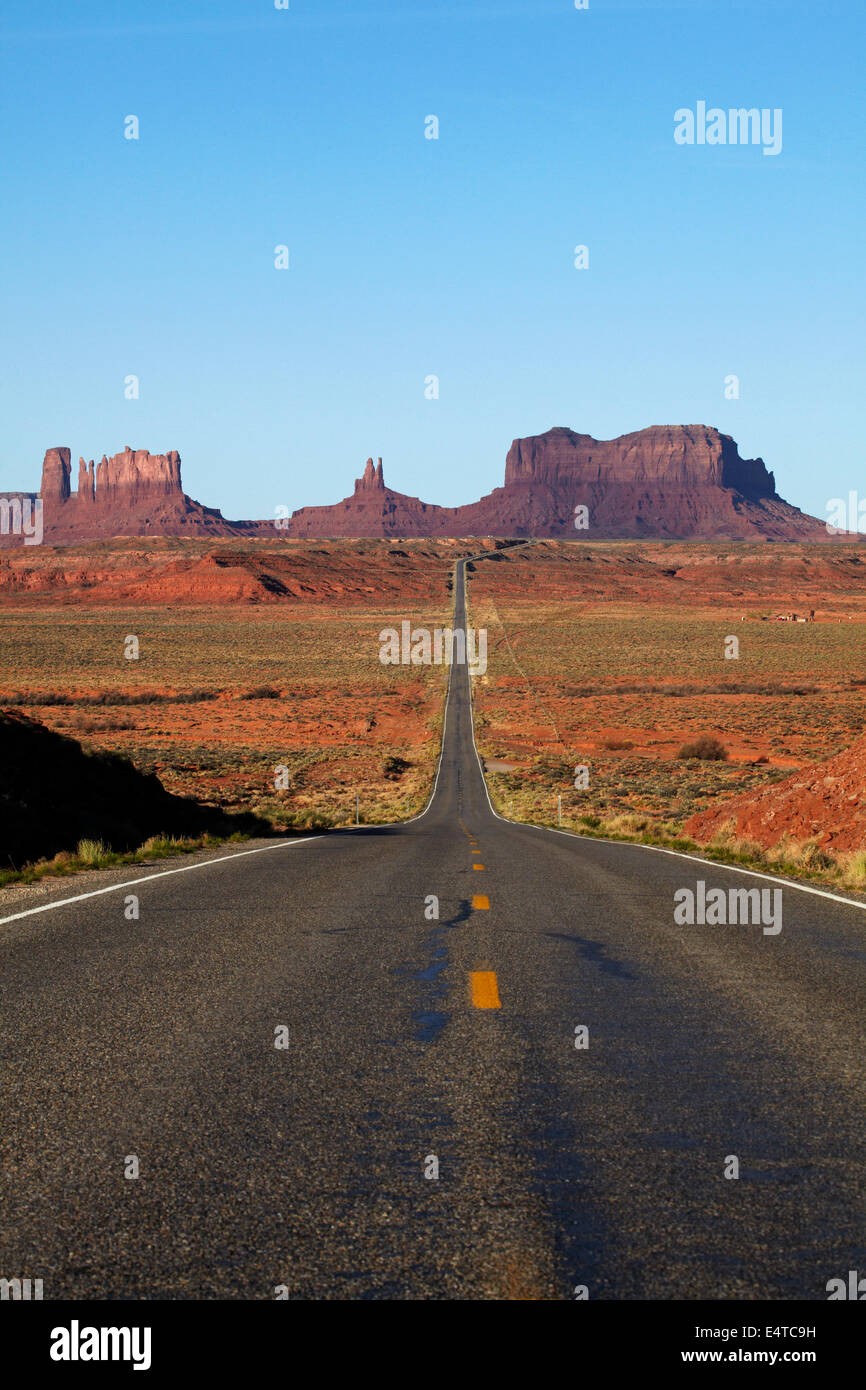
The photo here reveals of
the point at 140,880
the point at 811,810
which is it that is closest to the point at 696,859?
the point at 811,810

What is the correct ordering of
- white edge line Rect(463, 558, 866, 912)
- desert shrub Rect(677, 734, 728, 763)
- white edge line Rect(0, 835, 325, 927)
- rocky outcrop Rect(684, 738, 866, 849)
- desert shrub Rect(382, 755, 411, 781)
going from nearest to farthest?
white edge line Rect(0, 835, 325, 927) < white edge line Rect(463, 558, 866, 912) < rocky outcrop Rect(684, 738, 866, 849) < desert shrub Rect(382, 755, 411, 781) < desert shrub Rect(677, 734, 728, 763)

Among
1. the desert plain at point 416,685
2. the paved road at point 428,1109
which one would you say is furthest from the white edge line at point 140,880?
the desert plain at point 416,685

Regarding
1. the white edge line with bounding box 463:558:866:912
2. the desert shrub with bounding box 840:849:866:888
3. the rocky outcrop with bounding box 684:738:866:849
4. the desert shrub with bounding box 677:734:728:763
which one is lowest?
the white edge line with bounding box 463:558:866:912

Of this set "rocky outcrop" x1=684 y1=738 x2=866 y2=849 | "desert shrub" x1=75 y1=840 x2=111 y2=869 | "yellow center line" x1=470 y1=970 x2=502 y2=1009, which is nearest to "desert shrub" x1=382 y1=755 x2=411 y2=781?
"rocky outcrop" x1=684 y1=738 x2=866 y2=849

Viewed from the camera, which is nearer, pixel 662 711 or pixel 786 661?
pixel 662 711

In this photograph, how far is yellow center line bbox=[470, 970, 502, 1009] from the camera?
280 inches

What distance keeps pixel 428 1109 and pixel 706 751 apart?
151ft

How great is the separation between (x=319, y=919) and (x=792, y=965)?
428cm

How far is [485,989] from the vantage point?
7.56 m

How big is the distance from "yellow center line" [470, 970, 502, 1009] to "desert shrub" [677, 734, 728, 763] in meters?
42.1

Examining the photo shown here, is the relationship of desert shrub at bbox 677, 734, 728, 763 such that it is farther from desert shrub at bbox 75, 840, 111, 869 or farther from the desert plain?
desert shrub at bbox 75, 840, 111, 869

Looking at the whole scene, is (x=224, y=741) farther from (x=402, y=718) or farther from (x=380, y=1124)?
(x=380, y=1124)

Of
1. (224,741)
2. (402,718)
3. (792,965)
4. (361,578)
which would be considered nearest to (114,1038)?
(792,965)
